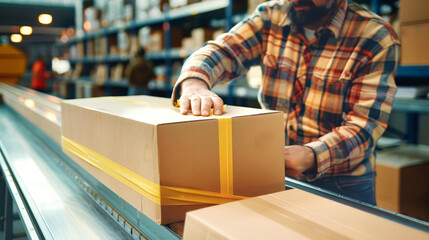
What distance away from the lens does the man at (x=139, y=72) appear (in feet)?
16.1

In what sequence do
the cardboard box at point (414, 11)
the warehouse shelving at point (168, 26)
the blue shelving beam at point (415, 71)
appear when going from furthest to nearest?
the warehouse shelving at point (168, 26), the blue shelving beam at point (415, 71), the cardboard box at point (414, 11)

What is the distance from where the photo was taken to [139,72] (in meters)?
4.94

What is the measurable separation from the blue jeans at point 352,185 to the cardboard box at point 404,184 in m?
0.92

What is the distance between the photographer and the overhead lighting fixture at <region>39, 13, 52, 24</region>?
1.62 meters

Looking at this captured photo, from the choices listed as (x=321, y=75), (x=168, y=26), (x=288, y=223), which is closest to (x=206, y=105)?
(x=288, y=223)

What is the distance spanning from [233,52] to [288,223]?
2.96 feet

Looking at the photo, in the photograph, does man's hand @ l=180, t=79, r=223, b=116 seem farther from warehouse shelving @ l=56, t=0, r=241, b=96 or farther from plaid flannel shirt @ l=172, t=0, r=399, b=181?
warehouse shelving @ l=56, t=0, r=241, b=96

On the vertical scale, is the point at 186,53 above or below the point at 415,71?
above

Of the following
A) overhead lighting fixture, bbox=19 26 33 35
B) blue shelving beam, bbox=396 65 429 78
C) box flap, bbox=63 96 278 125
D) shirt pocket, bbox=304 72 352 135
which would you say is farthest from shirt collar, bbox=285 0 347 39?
overhead lighting fixture, bbox=19 26 33 35

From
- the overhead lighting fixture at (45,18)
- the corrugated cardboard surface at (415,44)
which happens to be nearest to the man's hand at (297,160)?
the overhead lighting fixture at (45,18)

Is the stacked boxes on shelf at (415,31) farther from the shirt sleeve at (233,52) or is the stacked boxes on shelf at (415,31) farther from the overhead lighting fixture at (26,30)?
the overhead lighting fixture at (26,30)

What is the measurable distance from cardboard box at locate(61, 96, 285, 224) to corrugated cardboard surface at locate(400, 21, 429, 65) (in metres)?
1.73

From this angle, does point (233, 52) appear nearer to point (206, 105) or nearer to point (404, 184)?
point (206, 105)

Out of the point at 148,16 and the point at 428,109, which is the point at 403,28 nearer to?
the point at 428,109
